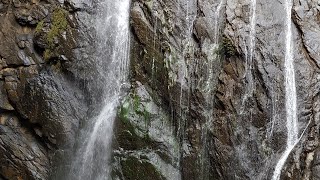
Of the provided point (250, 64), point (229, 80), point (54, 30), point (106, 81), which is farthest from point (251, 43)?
point (54, 30)

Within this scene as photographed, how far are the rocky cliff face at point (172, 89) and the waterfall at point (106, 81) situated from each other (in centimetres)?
18

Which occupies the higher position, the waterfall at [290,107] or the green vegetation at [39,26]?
the green vegetation at [39,26]

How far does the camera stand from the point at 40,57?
809 cm

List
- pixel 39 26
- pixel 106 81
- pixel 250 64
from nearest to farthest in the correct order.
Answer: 1. pixel 250 64
2. pixel 106 81
3. pixel 39 26

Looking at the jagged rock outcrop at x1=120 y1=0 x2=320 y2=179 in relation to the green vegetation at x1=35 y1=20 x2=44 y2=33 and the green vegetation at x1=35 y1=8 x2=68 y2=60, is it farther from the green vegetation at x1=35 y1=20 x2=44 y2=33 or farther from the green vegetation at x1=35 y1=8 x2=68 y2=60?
the green vegetation at x1=35 y1=20 x2=44 y2=33

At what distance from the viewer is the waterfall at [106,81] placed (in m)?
7.64

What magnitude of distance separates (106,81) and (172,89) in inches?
53.2

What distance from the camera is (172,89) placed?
7.32 meters

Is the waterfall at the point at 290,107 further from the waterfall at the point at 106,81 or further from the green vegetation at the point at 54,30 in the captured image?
the green vegetation at the point at 54,30

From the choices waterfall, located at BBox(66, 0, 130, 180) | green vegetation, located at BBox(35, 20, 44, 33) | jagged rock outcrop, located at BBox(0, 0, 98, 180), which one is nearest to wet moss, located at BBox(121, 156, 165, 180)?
waterfall, located at BBox(66, 0, 130, 180)

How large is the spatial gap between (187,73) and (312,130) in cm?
228

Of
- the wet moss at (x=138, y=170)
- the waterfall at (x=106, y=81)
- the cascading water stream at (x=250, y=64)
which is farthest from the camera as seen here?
the waterfall at (x=106, y=81)

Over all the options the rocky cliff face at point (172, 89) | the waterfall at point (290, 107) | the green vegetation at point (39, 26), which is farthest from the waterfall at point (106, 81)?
the waterfall at point (290, 107)

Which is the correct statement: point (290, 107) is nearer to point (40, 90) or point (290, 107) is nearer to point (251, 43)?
point (251, 43)
